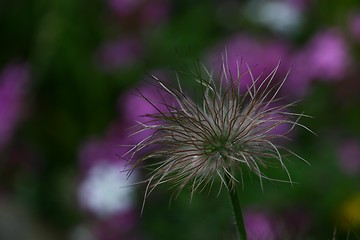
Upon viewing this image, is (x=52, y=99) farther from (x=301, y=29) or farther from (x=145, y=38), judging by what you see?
(x=301, y=29)

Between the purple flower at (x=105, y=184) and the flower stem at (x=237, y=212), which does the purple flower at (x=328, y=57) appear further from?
the flower stem at (x=237, y=212)

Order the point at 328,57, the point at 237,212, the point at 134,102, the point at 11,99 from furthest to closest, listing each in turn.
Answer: the point at 11,99 < the point at 134,102 < the point at 328,57 < the point at 237,212

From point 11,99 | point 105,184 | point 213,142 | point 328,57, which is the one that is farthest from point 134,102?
point 213,142

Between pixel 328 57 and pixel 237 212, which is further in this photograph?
pixel 328 57

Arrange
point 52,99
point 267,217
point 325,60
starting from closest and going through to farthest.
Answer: point 267,217, point 325,60, point 52,99

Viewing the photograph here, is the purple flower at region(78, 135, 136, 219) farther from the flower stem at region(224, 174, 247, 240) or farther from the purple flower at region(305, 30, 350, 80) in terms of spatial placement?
the flower stem at region(224, 174, 247, 240)

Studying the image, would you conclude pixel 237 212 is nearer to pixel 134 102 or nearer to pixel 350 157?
pixel 350 157

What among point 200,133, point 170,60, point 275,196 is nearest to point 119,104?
point 170,60
